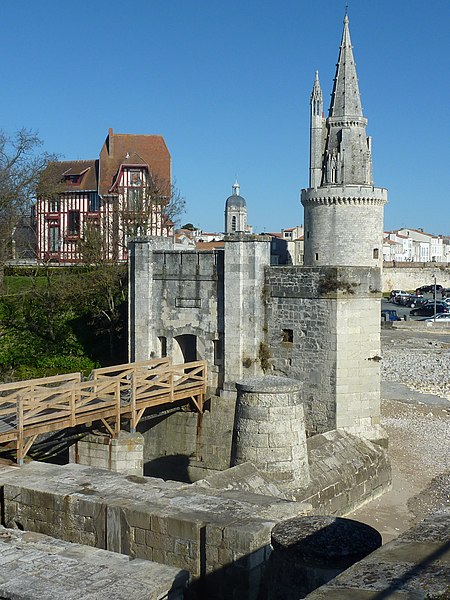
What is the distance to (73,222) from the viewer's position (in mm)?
39250

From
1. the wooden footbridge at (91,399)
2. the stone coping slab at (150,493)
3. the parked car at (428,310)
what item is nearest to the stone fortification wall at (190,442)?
the wooden footbridge at (91,399)

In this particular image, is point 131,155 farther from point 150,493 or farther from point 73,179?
point 150,493

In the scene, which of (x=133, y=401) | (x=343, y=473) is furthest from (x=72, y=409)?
(x=343, y=473)

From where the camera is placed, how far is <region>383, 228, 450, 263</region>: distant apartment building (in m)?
104

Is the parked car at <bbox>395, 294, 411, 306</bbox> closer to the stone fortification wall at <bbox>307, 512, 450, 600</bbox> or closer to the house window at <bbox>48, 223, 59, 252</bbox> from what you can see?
the house window at <bbox>48, 223, 59, 252</bbox>

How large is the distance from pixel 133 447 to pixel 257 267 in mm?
4861

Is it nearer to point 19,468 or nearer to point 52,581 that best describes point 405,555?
point 52,581

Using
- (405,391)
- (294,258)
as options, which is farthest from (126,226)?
(294,258)

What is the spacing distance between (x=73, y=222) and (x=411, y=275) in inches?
1919

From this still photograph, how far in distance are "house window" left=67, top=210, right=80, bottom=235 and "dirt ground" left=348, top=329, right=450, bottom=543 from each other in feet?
60.3

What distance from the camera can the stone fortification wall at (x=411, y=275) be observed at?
3093 inches

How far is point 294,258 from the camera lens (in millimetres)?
73375

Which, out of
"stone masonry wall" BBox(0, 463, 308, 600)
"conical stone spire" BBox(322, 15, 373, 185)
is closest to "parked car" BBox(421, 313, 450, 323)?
"conical stone spire" BBox(322, 15, 373, 185)

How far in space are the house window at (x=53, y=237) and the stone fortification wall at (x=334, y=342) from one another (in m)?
23.7
